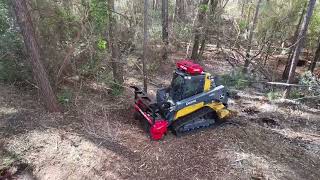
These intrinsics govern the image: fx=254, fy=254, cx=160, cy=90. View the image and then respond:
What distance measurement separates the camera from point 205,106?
8.11 metres

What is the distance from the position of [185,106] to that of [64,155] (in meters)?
3.64

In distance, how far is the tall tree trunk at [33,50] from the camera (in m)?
6.63

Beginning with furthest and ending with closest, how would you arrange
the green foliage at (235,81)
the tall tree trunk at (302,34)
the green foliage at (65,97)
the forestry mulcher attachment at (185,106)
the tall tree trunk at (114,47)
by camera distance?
1. the green foliage at (235,81)
2. the tall tree trunk at (302,34)
3. the tall tree trunk at (114,47)
4. the green foliage at (65,97)
5. the forestry mulcher attachment at (185,106)

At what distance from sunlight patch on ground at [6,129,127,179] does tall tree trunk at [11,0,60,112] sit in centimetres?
114

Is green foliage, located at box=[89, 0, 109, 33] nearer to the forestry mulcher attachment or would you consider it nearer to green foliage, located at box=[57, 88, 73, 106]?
green foliage, located at box=[57, 88, 73, 106]

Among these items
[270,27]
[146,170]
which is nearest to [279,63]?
[270,27]

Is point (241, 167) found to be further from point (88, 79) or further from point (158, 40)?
→ point (158, 40)

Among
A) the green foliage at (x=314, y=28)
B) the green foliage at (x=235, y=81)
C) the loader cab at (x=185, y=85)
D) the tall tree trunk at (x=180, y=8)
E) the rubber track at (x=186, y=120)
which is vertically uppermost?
the tall tree trunk at (x=180, y=8)

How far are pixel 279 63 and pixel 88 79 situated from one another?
15.5 meters

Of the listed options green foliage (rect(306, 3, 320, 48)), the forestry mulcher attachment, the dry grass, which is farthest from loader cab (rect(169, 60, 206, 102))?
green foliage (rect(306, 3, 320, 48))

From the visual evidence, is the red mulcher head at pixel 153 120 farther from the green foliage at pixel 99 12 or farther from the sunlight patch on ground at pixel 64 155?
the green foliage at pixel 99 12

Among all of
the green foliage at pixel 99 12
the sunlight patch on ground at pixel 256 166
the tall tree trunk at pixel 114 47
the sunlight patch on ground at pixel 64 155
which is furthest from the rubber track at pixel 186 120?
the green foliage at pixel 99 12

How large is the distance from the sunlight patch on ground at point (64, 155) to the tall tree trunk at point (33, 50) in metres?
1.14

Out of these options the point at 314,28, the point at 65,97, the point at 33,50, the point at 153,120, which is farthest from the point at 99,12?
the point at 314,28
